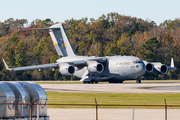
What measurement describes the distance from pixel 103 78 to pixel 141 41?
4501 cm

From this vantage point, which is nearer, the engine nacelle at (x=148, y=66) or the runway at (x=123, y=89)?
the runway at (x=123, y=89)

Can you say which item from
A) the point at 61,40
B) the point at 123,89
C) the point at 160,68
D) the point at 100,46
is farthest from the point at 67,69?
the point at 100,46

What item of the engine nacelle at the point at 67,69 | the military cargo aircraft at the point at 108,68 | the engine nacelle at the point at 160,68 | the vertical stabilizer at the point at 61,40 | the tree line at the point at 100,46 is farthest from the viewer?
the tree line at the point at 100,46

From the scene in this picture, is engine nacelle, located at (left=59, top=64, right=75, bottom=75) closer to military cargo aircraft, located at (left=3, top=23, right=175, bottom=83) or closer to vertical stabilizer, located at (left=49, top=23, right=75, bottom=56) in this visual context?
military cargo aircraft, located at (left=3, top=23, right=175, bottom=83)

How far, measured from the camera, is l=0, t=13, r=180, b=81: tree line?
84.2 metres

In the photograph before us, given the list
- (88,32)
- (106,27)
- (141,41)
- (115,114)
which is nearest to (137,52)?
(141,41)

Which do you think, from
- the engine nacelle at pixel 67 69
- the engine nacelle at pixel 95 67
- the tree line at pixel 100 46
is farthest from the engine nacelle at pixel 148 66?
the tree line at pixel 100 46

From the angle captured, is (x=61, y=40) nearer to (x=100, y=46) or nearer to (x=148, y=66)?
(x=148, y=66)

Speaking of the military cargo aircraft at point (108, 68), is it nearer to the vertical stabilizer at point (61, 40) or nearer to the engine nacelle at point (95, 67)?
the engine nacelle at point (95, 67)

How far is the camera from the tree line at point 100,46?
8425 centimetres

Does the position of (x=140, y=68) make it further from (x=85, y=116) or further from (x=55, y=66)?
(x=85, y=116)

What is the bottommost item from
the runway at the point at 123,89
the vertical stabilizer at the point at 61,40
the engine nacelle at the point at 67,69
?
the runway at the point at 123,89

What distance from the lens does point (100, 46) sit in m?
96.9

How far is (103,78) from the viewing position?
185 ft
